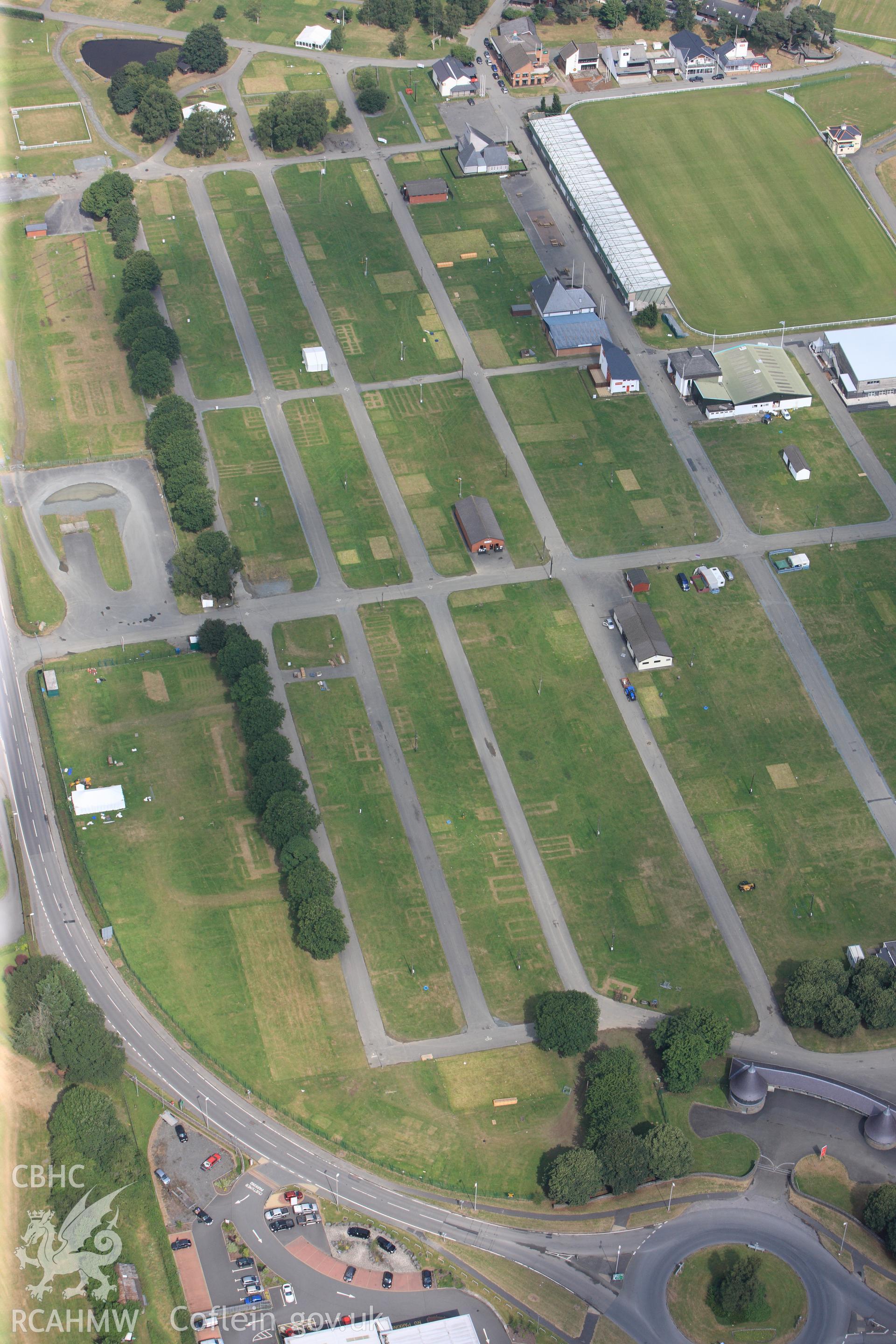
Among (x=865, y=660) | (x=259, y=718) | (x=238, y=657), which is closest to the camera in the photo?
(x=259, y=718)

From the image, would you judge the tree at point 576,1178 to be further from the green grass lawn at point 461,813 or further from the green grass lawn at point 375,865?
the green grass lawn at point 375,865

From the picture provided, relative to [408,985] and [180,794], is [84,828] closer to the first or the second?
[180,794]

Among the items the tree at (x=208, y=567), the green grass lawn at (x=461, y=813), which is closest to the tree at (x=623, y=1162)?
the green grass lawn at (x=461, y=813)

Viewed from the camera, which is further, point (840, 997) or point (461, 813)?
point (461, 813)

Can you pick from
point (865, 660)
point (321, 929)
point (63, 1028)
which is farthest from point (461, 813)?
point (865, 660)

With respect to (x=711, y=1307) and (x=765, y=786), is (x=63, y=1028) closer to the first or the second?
(x=711, y=1307)

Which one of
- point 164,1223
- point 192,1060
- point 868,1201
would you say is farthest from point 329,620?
point 868,1201
